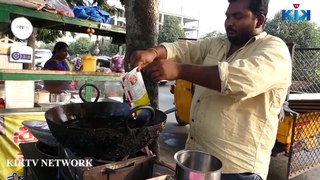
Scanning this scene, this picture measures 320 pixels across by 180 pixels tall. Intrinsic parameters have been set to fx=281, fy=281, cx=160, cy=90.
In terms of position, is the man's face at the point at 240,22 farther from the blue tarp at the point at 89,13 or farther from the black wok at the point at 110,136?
the blue tarp at the point at 89,13

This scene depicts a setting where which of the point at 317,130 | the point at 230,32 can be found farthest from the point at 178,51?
the point at 317,130

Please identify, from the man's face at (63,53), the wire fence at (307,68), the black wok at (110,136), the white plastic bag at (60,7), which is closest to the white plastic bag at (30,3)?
the white plastic bag at (60,7)

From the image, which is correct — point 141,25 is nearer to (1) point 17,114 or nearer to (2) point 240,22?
(2) point 240,22

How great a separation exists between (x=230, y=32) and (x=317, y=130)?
11.9 feet

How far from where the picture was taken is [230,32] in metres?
1.59

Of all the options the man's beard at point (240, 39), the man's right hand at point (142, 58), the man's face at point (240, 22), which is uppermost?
the man's face at point (240, 22)

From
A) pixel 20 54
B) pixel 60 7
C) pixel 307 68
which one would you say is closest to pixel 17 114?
pixel 20 54

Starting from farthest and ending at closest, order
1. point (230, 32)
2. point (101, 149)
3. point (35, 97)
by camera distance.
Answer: point (35, 97)
point (230, 32)
point (101, 149)

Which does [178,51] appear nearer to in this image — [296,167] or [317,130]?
[296,167]

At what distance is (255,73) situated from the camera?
1.24 meters

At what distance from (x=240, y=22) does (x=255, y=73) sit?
0.41 m

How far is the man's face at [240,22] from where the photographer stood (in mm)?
1491

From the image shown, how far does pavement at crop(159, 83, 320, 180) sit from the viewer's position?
15.2 ft

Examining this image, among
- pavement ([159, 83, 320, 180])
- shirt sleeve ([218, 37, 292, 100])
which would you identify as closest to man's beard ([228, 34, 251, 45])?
shirt sleeve ([218, 37, 292, 100])
